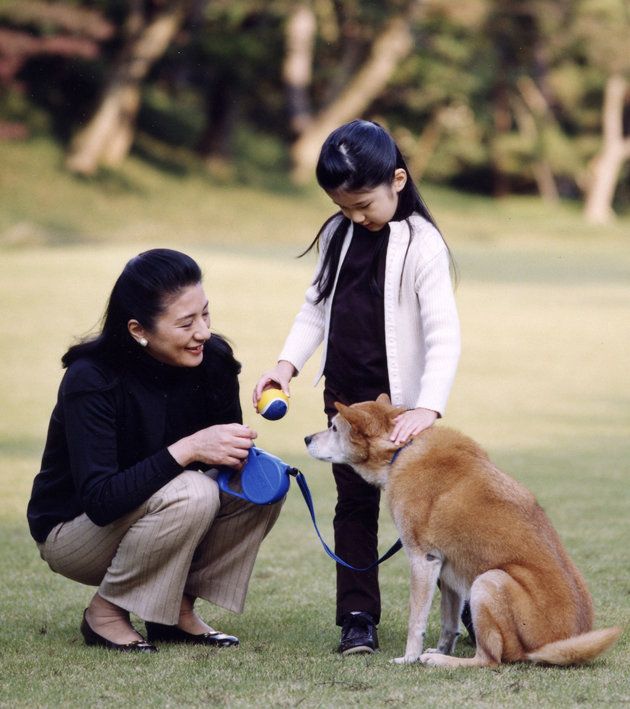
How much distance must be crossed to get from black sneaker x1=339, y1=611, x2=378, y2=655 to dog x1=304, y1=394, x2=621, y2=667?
0.15 meters

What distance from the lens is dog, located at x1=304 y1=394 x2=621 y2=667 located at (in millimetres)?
3758

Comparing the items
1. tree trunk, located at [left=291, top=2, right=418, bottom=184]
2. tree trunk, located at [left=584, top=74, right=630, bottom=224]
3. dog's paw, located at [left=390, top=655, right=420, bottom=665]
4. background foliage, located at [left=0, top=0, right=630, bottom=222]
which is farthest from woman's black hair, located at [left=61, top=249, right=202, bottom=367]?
tree trunk, located at [left=584, top=74, right=630, bottom=224]

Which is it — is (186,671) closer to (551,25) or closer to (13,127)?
(13,127)

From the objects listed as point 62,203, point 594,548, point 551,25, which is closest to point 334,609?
point 594,548

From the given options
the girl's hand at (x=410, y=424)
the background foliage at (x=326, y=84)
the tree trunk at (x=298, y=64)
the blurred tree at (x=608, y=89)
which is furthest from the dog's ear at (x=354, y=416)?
the blurred tree at (x=608, y=89)

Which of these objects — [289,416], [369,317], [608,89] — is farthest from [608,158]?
[369,317]

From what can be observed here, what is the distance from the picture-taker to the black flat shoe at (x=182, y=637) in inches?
171

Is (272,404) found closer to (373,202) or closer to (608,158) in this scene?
(373,202)

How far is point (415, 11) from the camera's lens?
38.3 meters

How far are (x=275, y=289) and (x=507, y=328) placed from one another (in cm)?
417

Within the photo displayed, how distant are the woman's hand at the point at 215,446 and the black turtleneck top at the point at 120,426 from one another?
4 centimetres

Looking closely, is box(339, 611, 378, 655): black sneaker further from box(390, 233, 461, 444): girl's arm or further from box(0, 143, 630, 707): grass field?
box(390, 233, 461, 444): girl's arm

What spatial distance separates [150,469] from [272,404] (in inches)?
20.4

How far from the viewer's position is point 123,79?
33.6 m
